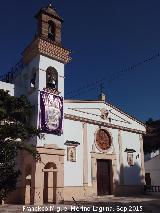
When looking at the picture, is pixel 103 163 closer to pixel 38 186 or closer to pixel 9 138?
pixel 38 186

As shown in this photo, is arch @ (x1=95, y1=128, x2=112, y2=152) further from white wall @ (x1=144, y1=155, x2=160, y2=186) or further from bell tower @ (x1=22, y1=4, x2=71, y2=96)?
white wall @ (x1=144, y1=155, x2=160, y2=186)

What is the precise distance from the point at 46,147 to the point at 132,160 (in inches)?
425

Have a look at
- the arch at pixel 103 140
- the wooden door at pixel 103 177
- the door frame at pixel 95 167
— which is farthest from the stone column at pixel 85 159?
the wooden door at pixel 103 177

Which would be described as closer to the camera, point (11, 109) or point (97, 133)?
point (11, 109)

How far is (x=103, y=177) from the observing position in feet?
85.9

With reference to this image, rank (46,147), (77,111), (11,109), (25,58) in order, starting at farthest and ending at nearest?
(77,111), (25,58), (46,147), (11,109)

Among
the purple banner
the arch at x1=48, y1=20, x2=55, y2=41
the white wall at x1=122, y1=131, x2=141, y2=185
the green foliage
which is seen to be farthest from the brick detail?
the green foliage

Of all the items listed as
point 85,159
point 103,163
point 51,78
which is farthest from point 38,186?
point 103,163

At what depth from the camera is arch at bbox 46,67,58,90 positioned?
894 inches

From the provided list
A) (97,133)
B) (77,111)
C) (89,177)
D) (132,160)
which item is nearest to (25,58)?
(77,111)

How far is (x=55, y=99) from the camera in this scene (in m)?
22.4

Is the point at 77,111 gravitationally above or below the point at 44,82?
below

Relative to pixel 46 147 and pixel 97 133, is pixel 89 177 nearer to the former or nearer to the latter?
pixel 97 133


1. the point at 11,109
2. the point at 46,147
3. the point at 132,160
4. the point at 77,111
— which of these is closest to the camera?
the point at 11,109
